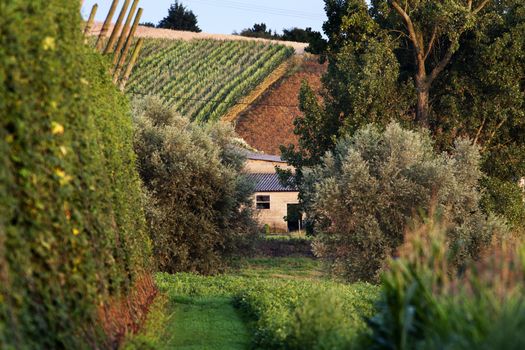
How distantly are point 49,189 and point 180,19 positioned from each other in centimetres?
12123

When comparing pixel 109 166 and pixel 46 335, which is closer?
pixel 46 335

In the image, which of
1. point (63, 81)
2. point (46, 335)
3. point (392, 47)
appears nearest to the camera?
point (46, 335)

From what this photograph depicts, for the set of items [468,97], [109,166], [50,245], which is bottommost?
[50,245]

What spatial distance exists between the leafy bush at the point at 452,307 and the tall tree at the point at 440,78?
31.0m

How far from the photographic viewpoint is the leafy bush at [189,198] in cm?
3747

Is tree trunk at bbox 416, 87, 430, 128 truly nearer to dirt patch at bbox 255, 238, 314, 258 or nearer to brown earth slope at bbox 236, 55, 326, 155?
dirt patch at bbox 255, 238, 314, 258

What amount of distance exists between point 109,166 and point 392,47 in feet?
93.0

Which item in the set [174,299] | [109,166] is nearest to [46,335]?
[109,166]

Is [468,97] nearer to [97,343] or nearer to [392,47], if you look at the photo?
[392,47]

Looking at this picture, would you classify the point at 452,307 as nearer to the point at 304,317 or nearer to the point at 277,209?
the point at 304,317

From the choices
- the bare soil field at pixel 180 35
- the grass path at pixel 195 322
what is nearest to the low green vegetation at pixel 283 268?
the grass path at pixel 195 322

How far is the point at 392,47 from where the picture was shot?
4131cm

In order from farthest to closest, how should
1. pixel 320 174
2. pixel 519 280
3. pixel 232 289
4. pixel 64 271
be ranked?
pixel 320 174 < pixel 232 289 < pixel 64 271 < pixel 519 280

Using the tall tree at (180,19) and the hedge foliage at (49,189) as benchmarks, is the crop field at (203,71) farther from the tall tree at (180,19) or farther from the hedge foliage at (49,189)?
the hedge foliage at (49,189)
